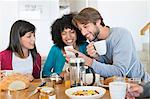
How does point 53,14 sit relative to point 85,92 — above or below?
above

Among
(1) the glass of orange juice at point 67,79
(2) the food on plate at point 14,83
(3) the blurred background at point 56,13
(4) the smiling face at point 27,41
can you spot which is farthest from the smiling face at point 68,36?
(3) the blurred background at point 56,13

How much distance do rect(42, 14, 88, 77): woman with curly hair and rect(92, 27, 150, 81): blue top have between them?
0.29 metres

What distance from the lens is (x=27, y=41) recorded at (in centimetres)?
178

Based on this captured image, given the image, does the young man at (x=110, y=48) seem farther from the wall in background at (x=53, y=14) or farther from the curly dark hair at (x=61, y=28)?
the wall in background at (x=53, y=14)

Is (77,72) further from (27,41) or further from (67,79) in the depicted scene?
(27,41)

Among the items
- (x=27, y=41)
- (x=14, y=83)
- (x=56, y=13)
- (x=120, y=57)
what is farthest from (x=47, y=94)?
(x=56, y=13)

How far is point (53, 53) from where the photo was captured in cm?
179

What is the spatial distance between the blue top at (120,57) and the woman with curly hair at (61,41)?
0.29 metres

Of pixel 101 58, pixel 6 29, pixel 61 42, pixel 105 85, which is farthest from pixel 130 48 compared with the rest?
pixel 6 29

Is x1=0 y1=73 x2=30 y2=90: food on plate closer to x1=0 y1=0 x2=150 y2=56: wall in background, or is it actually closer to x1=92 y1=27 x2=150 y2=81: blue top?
x1=92 y1=27 x2=150 y2=81: blue top

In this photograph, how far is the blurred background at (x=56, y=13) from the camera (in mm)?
2324

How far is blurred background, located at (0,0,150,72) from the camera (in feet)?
7.63

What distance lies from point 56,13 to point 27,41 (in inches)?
28.0

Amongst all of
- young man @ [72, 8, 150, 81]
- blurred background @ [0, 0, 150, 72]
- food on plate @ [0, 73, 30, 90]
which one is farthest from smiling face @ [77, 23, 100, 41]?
blurred background @ [0, 0, 150, 72]
